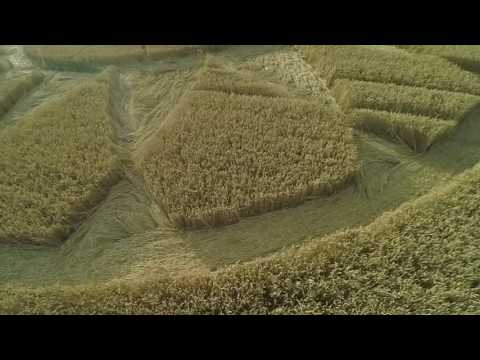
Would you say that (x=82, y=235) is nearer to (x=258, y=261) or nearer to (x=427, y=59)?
(x=258, y=261)

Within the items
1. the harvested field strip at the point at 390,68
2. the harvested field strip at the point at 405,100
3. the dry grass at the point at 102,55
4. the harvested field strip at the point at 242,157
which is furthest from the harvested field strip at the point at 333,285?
the dry grass at the point at 102,55

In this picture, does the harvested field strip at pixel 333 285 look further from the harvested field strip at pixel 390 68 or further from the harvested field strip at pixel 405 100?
the harvested field strip at pixel 390 68

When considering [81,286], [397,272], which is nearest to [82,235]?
[81,286]

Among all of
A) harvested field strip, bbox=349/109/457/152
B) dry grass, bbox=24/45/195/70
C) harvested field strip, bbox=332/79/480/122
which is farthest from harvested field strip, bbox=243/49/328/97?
dry grass, bbox=24/45/195/70

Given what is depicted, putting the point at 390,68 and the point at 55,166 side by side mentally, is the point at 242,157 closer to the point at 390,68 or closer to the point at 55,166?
the point at 55,166

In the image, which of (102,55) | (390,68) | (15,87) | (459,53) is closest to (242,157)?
(390,68)

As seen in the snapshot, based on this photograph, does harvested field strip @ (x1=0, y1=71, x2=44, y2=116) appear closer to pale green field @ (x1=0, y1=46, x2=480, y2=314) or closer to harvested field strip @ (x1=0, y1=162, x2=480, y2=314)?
pale green field @ (x1=0, y1=46, x2=480, y2=314)
